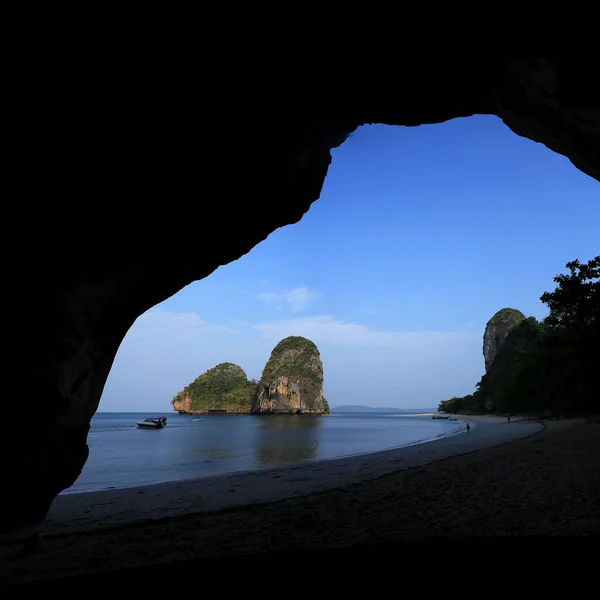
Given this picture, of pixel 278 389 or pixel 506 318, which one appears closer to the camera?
pixel 506 318

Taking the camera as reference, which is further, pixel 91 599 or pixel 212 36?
pixel 212 36

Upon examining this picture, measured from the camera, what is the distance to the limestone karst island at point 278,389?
122 meters

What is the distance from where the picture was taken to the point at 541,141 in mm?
7207

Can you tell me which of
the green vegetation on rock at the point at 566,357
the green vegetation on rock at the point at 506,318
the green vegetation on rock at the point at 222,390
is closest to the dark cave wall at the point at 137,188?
the green vegetation on rock at the point at 566,357

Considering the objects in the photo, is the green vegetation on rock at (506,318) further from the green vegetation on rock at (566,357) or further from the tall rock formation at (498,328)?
the green vegetation on rock at (566,357)

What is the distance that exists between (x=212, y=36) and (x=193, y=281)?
5322 mm

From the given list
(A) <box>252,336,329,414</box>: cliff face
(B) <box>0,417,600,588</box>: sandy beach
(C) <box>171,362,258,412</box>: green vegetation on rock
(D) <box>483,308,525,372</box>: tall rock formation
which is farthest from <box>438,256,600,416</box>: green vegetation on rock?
(C) <box>171,362,258,412</box>: green vegetation on rock

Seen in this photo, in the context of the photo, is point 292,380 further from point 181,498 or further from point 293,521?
point 293,521

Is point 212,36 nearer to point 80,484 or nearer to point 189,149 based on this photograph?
point 189,149

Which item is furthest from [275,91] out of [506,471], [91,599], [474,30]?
[506,471]

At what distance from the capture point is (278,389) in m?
122

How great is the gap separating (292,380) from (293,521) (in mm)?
119703

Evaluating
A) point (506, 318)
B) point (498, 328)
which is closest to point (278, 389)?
point (498, 328)

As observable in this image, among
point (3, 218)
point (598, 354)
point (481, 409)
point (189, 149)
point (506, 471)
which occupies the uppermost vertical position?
point (189, 149)
